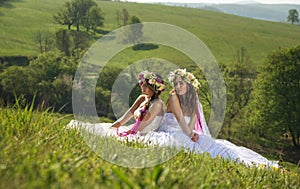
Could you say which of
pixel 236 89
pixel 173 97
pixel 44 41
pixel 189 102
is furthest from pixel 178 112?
pixel 44 41

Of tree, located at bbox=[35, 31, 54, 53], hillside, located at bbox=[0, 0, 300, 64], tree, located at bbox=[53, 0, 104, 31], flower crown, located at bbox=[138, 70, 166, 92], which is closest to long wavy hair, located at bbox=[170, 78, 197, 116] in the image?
flower crown, located at bbox=[138, 70, 166, 92]

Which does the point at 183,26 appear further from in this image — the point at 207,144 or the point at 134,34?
the point at 207,144

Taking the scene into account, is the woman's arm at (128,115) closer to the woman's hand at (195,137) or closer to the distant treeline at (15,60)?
the woman's hand at (195,137)

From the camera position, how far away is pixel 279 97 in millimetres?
36438

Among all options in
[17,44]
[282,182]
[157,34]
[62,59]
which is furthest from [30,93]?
[282,182]

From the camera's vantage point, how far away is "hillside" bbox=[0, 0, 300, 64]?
74.1m

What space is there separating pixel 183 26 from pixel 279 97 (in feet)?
186

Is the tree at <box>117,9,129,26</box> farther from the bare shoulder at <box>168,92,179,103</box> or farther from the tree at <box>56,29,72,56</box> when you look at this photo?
the bare shoulder at <box>168,92,179,103</box>

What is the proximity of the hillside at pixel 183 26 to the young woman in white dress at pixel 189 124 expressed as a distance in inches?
2234

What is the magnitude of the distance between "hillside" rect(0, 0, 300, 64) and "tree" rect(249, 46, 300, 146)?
104ft

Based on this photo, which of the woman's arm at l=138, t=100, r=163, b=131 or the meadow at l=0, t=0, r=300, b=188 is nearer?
the meadow at l=0, t=0, r=300, b=188

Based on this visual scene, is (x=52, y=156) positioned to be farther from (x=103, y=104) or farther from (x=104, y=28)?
(x=104, y=28)

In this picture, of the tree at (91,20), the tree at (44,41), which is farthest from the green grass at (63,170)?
the tree at (91,20)

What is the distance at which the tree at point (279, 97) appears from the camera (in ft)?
118
